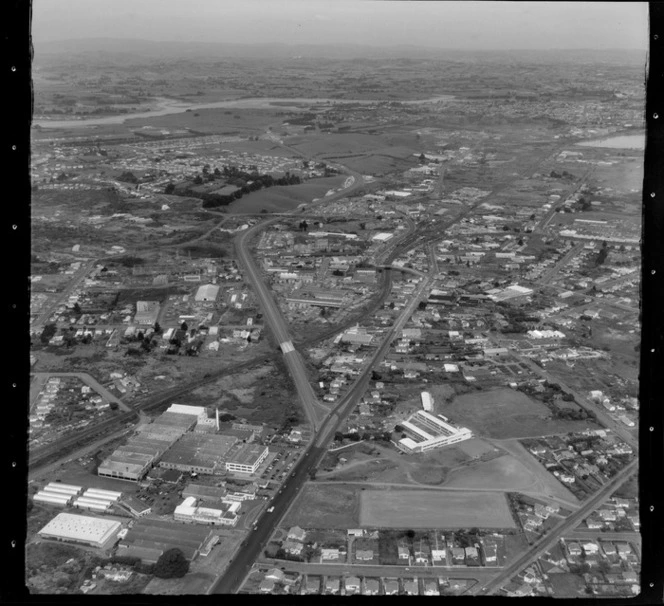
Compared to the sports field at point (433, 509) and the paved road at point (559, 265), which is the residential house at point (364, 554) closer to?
the sports field at point (433, 509)

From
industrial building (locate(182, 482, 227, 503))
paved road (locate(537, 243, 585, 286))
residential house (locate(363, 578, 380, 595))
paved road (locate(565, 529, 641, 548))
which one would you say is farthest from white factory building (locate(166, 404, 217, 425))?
paved road (locate(537, 243, 585, 286))

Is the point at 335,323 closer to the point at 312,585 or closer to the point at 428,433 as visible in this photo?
the point at 428,433

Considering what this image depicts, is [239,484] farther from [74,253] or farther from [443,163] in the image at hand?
[443,163]

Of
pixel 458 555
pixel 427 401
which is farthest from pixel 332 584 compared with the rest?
pixel 427 401

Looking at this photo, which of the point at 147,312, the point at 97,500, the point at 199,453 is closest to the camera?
the point at 97,500

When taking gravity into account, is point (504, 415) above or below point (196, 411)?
above

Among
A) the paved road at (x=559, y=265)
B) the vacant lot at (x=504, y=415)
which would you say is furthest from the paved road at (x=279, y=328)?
the paved road at (x=559, y=265)

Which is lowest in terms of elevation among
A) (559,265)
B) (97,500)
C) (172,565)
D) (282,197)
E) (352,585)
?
(97,500)

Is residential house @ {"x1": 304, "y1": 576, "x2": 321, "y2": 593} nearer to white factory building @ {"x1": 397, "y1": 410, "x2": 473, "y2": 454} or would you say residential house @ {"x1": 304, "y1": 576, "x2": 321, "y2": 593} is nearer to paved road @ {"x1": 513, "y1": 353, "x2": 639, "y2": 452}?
white factory building @ {"x1": 397, "y1": 410, "x2": 473, "y2": 454}
